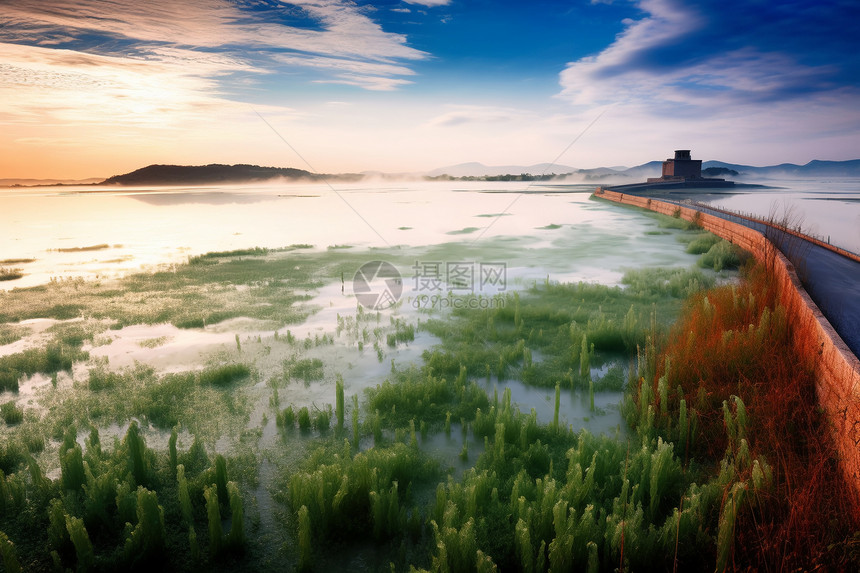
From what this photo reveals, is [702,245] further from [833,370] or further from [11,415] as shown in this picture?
[11,415]

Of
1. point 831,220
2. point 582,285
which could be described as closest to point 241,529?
point 582,285

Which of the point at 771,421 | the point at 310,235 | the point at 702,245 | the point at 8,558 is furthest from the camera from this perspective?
the point at 310,235

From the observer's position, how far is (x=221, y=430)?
5.41 metres

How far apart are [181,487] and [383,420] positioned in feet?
7.83

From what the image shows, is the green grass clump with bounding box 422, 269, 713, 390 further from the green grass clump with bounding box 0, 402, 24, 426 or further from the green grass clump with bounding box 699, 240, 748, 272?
the green grass clump with bounding box 0, 402, 24, 426

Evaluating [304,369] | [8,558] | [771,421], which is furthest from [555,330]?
[8,558]

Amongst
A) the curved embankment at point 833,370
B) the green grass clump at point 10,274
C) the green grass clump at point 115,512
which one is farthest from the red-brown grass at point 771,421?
the green grass clump at point 10,274

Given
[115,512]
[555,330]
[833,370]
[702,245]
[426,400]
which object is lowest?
[115,512]

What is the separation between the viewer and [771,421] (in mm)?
4246

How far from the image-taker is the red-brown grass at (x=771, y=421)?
3061 mm

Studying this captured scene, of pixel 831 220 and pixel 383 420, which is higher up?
pixel 831 220

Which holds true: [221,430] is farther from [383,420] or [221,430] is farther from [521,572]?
[521,572]

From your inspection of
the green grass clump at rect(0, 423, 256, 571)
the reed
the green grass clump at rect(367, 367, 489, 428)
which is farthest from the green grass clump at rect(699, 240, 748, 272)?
the reed

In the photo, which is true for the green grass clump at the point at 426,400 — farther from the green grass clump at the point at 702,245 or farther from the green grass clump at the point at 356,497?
the green grass clump at the point at 702,245
